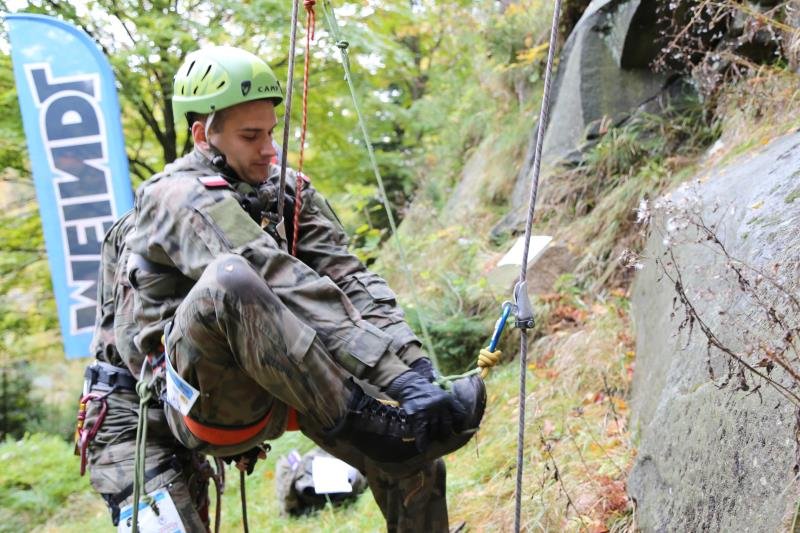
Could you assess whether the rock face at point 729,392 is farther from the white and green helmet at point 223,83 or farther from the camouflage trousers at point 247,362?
the white and green helmet at point 223,83

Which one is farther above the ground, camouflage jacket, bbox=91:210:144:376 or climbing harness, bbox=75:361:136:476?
camouflage jacket, bbox=91:210:144:376

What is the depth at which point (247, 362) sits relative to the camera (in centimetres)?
233

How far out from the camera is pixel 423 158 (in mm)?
12367

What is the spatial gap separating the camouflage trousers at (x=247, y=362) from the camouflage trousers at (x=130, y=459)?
364 mm

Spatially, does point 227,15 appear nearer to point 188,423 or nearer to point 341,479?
point 341,479

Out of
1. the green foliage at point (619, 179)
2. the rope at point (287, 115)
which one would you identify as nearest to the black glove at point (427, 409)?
the rope at point (287, 115)

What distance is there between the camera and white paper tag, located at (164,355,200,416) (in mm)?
2457

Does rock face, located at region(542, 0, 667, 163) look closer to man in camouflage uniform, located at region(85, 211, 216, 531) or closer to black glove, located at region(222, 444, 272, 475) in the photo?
black glove, located at region(222, 444, 272, 475)

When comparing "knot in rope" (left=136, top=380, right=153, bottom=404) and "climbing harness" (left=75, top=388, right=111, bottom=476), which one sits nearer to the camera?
"knot in rope" (left=136, top=380, right=153, bottom=404)

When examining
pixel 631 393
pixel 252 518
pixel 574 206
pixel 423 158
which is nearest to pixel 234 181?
pixel 631 393

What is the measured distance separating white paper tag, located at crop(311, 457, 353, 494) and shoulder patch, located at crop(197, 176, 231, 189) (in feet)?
6.54

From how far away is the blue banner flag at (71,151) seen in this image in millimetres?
6484

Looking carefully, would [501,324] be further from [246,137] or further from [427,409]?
[246,137]

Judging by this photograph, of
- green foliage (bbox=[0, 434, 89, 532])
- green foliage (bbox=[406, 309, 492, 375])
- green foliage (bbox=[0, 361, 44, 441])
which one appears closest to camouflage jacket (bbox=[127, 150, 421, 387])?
green foliage (bbox=[406, 309, 492, 375])
